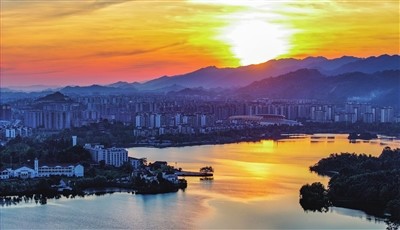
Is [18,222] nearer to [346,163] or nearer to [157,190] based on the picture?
[157,190]

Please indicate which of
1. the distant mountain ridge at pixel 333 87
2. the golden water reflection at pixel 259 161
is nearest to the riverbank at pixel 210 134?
the golden water reflection at pixel 259 161

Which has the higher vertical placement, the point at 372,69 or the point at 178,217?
the point at 372,69

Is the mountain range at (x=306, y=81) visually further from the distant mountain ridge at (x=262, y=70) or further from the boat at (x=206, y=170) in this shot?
the boat at (x=206, y=170)

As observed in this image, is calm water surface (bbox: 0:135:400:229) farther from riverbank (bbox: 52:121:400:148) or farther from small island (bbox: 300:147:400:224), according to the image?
riverbank (bbox: 52:121:400:148)

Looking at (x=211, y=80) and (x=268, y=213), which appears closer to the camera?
(x=268, y=213)

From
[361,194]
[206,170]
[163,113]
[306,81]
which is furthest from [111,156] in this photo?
[306,81]

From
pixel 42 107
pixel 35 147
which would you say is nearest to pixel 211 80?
pixel 42 107

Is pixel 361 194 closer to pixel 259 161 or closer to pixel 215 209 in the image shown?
pixel 215 209
